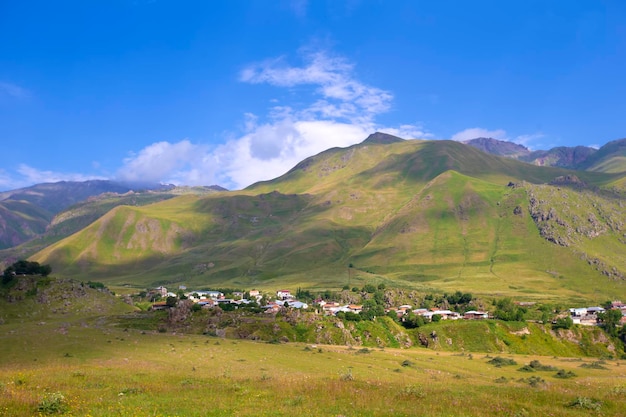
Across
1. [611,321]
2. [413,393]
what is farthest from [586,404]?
[611,321]

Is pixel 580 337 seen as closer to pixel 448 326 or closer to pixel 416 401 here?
pixel 448 326

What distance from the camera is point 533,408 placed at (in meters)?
20.7

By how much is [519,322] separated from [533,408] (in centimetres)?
8494

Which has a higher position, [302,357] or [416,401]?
[416,401]

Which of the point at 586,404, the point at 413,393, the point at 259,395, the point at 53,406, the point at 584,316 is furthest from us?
the point at 584,316

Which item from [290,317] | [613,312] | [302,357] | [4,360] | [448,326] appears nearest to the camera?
[4,360]

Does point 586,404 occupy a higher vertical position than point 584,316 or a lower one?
higher

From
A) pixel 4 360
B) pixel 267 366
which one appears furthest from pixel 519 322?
pixel 4 360

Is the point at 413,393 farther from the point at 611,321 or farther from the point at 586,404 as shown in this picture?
the point at 611,321

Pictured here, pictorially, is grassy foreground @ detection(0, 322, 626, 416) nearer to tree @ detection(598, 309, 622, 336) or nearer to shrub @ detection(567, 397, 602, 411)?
shrub @ detection(567, 397, 602, 411)

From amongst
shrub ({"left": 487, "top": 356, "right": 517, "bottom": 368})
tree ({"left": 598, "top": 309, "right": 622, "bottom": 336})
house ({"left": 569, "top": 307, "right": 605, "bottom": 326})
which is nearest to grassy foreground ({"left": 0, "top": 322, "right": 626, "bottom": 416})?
shrub ({"left": 487, "top": 356, "right": 517, "bottom": 368})

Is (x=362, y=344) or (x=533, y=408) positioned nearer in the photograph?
(x=533, y=408)

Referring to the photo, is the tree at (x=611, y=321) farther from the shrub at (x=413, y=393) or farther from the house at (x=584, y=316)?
the shrub at (x=413, y=393)

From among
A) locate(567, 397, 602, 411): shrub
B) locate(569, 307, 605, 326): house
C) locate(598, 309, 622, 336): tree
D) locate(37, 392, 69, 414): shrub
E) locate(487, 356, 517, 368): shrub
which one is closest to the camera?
locate(37, 392, 69, 414): shrub
